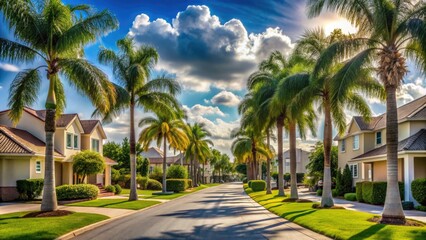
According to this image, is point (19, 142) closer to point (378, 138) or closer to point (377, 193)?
point (377, 193)

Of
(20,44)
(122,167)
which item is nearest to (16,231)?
(20,44)

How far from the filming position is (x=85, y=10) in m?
21.6

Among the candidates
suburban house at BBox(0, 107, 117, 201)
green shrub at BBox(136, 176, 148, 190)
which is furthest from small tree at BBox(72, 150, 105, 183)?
green shrub at BBox(136, 176, 148, 190)

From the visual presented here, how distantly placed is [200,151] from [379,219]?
191 ft

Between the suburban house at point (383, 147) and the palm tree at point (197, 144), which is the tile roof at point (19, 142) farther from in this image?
the palm tree at point (197, 144)

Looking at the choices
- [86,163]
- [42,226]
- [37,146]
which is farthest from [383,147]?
[42,226]

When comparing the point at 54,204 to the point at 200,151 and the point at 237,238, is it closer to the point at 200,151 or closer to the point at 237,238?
the point at 237,238

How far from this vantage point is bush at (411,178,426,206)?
25.4 metres

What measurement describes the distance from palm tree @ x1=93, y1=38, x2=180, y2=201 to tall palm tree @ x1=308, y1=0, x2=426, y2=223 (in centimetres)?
1632

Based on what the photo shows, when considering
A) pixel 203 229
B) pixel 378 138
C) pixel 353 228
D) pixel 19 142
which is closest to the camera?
pixel 353 228

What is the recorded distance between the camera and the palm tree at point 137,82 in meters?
32.0

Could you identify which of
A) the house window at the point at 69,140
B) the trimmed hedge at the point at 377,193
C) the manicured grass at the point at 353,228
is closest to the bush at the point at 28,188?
the house window at the point at 69,140

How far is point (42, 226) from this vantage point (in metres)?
16.2

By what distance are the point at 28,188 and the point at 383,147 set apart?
26.7m
